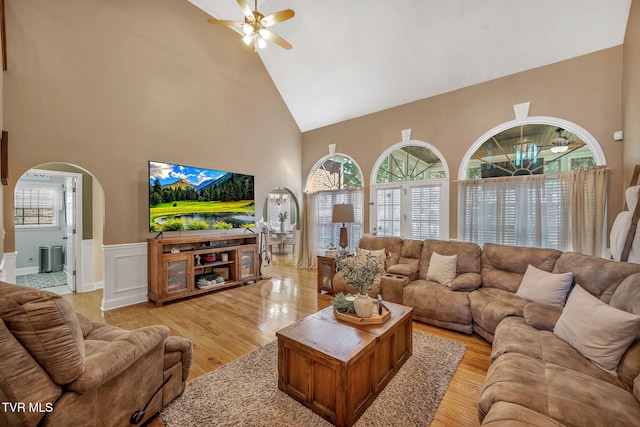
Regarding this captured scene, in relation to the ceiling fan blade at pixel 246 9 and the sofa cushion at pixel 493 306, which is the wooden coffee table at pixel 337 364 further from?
the ceiling fan blade at pixel 246 9

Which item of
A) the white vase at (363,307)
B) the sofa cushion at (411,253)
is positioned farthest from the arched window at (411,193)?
the white vase at (363,307)

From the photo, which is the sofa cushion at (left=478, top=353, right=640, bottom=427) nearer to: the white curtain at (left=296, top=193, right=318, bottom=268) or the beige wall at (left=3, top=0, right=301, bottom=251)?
the beige wall at (left=3, top=0, right=301, bottom=251)

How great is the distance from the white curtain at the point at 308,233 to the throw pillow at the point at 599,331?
4887 mm

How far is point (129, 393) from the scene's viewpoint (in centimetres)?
156

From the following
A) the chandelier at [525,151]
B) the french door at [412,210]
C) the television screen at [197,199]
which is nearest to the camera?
the chandelier at [525,151]

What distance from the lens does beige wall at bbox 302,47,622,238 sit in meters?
3.38

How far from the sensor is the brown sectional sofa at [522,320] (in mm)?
1292

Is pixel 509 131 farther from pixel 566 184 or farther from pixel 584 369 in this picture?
pixel 584 369

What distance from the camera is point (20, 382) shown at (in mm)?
1119

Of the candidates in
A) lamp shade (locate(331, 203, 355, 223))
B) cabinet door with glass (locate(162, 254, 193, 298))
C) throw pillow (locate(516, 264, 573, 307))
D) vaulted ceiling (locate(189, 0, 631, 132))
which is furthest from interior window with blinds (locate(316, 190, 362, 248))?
throw pillow (locate(516, 264, 573, 307))

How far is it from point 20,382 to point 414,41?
5256mm

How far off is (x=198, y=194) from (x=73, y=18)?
275 cm

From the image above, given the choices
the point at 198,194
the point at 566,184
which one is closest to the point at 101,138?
the point at 198,194

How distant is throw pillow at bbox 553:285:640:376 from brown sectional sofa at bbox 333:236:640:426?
0.04m
